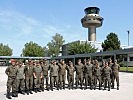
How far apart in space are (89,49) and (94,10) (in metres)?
36.7

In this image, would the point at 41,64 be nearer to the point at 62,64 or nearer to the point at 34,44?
the point at 62,64

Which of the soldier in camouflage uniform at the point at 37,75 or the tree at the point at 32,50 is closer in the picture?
the soldier in camouflage uniform at the point at 37,75

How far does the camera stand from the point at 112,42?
2402 inches

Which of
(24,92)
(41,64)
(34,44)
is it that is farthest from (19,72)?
(34,44)

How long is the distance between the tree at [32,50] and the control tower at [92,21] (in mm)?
23239

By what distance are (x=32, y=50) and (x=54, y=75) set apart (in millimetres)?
63694

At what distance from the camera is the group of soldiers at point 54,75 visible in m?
11.3

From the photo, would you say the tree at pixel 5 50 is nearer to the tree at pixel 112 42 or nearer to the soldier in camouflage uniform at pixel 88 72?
the tree at pixel 112 42

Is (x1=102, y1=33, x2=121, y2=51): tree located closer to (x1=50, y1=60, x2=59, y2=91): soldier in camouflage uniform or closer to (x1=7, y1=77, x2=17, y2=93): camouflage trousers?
(x1=50, y1=60, x2=59, y2=91): soldier in camouflage uniform

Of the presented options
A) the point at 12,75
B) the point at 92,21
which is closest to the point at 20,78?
the point at 12,75

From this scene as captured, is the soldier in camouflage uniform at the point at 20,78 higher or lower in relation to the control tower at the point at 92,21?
lower

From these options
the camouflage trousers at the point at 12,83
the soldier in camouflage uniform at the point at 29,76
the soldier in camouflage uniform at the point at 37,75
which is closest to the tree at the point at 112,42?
the soldier in camouflage uniform at the point at 37,75

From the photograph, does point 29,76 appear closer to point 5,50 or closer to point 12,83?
point 12,83

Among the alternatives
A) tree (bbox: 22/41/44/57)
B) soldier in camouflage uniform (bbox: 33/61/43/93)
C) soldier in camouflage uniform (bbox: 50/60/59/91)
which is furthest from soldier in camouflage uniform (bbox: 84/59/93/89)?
tree (bbox: 22/41/44/57)
